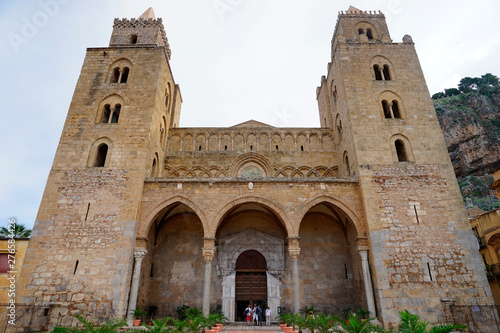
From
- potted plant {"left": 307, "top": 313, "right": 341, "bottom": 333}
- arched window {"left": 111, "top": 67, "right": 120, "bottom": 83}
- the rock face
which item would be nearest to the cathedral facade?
arched window {"left": 111, "top": 67, "right": 120, "bottom": 83}

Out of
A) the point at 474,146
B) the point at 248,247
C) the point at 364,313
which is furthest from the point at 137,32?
the point at 474,146

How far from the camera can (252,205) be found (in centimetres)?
1603

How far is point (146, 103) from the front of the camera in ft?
52.6

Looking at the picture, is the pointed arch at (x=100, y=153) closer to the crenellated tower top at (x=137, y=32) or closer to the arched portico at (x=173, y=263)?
the arched portico at (x=173, y=263)

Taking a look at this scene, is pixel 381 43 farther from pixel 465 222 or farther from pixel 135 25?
pixel 135 25

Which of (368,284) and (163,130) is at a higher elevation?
(163,130)

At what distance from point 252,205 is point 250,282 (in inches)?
153

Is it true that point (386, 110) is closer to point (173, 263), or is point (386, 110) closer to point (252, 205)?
point (252, 205)

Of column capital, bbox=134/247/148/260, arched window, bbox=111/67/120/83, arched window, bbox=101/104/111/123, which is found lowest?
column capital, bbox=134/247/148/260

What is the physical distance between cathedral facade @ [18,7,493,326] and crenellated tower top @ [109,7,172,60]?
3.7 inches

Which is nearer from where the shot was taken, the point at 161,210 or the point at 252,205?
the point at 161,210

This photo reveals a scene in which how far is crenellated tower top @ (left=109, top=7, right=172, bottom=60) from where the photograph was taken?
62.4 feet

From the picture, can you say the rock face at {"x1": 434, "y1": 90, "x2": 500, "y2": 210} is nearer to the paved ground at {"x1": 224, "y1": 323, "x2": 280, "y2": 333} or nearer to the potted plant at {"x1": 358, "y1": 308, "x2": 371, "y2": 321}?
the potted plant at {"x1": 358, "y1": 308, "x2": 371, "y2": 321}

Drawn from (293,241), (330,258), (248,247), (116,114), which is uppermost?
(116,114)
